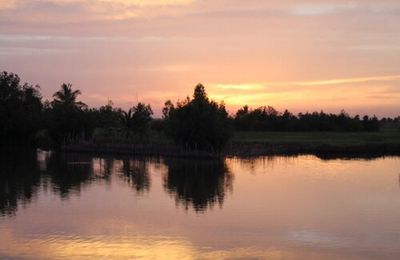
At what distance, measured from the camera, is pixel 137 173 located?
42219 millimetres

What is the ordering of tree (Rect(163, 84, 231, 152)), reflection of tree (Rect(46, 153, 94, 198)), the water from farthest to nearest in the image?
tree (Rect(163, 84, 231, 152)) < reflection of tree (Rect(46, 153, 94, 198)) < the water

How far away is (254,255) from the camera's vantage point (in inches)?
650

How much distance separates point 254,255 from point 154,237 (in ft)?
13.1

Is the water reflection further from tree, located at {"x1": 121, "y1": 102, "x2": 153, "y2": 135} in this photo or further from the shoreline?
tree, located at {"x1": 121, "y1": 102, "x2": 153, "y2": 135}

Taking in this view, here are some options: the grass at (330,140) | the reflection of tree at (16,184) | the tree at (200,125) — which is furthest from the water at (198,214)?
the grass at (330,140)

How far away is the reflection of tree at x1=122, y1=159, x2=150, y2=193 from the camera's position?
3394cm

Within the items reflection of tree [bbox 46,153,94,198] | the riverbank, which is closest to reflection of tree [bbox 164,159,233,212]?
reflection of tree [bbox 46,153,94,198]

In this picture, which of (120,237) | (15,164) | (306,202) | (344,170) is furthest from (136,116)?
(120,237)

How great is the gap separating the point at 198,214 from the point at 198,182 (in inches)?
493

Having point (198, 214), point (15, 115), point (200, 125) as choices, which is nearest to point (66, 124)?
point (15, 115)

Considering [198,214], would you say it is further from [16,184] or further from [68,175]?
[68,175]

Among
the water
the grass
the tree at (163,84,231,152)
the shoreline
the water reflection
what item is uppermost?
the tree at (163,84,231,152)

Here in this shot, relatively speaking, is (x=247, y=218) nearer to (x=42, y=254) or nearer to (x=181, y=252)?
(x=181, y=252)

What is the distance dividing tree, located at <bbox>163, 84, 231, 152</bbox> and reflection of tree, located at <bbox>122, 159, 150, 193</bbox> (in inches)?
258
